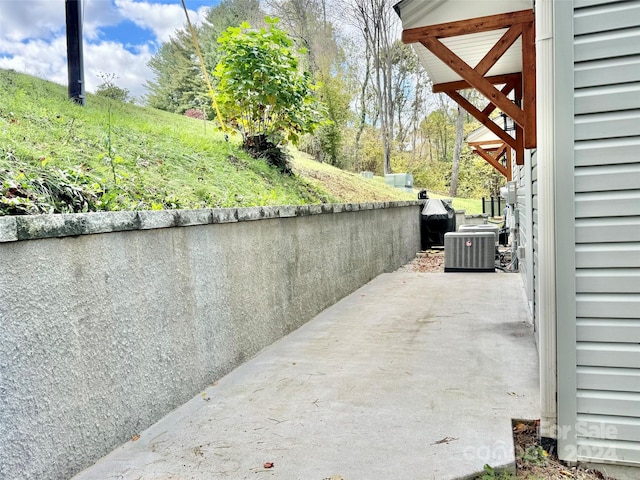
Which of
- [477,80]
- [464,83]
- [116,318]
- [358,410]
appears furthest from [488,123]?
[116,318]

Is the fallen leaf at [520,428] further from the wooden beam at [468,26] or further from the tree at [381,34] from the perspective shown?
the tree at [381,34]

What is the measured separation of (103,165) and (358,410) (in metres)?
2.20

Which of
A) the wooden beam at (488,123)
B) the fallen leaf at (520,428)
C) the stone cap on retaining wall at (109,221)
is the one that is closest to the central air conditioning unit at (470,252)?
the wooden beam at (488,123)

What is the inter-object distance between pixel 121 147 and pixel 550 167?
3054 millimetres

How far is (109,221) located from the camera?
207 cm

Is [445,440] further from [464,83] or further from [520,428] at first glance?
[464,83]

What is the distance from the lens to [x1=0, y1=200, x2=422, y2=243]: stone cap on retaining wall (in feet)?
5.40

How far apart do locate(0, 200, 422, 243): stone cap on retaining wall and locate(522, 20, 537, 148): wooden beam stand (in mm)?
1824

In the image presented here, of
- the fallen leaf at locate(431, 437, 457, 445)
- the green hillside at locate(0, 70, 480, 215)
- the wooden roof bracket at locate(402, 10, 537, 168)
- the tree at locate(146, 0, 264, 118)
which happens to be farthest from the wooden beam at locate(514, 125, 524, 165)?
the tree at locate(146, 0, 264, 118)

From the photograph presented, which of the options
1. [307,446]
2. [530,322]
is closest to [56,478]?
[307,446]

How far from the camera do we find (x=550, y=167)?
2043 millimetres

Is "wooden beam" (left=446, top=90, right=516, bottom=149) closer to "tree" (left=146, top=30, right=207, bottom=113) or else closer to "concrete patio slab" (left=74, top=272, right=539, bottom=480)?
"concrete patio slab" (left=74, top=272, right=539, bottom=480)

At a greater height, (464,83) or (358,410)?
(464,83)

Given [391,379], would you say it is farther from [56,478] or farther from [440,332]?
[56,478]
